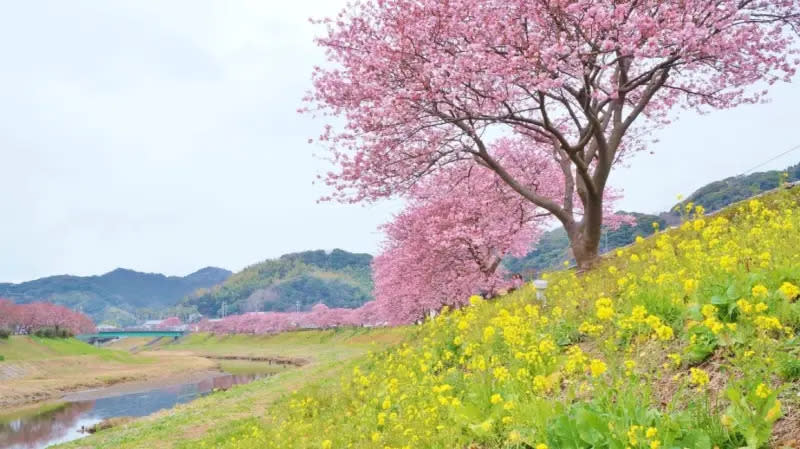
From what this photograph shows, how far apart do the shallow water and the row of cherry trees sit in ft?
192

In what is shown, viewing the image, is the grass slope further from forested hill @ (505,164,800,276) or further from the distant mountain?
the distant mountain

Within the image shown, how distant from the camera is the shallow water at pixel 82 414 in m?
32.0

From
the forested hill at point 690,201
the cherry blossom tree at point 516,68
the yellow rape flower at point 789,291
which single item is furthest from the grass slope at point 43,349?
the yellow rape flower at point 789,291

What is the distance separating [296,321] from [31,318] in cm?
5834

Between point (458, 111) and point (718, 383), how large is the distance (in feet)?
37.2

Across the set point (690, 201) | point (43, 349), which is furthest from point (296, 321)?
point (690, 201)

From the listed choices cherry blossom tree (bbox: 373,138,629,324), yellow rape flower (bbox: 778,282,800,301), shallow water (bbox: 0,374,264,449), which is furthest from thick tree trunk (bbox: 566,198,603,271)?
shallow water (bbox: 0,374,264,449)

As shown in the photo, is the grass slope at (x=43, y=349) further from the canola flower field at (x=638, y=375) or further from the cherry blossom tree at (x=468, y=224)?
the canola flower field at (x=638, y=375)

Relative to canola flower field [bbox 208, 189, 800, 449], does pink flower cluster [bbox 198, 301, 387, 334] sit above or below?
below

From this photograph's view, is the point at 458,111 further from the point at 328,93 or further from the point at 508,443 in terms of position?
the point at 508,443

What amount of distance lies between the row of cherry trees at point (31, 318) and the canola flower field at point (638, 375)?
109 m

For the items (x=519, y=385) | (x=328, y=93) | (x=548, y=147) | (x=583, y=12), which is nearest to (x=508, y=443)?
(x=519, y=385)

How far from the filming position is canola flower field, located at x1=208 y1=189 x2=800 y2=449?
4211mm

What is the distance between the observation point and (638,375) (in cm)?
525
